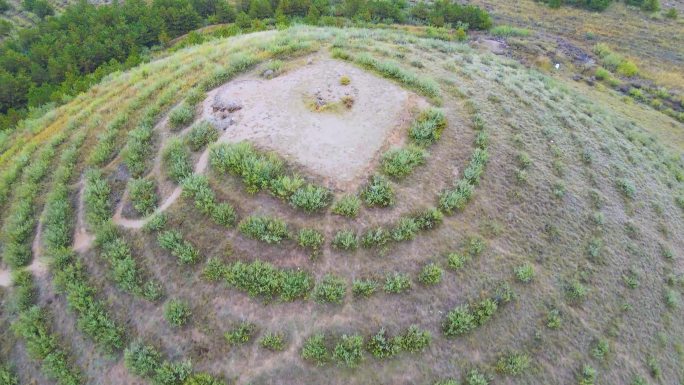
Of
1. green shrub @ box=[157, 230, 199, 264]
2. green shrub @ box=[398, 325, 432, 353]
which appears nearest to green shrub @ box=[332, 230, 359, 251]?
green shrub @ box=[398, 325, 432, 353]

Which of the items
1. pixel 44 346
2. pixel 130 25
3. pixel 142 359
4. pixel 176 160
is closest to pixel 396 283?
pixel 142 359

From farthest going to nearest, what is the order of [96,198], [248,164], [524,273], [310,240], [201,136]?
[201,136]
[96,198]
[248,164]
[524,273]
[310,240]

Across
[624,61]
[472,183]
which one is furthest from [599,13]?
[472,183]

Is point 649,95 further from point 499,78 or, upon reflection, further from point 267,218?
point 267,218

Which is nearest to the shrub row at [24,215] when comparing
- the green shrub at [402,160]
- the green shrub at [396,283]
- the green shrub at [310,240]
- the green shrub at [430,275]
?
the green shrub at [310,240]

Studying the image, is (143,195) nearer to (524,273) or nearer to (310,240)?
(310,240)

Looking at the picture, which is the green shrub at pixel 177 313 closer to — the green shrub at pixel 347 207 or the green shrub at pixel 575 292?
the green shrub at pixel 347 207
